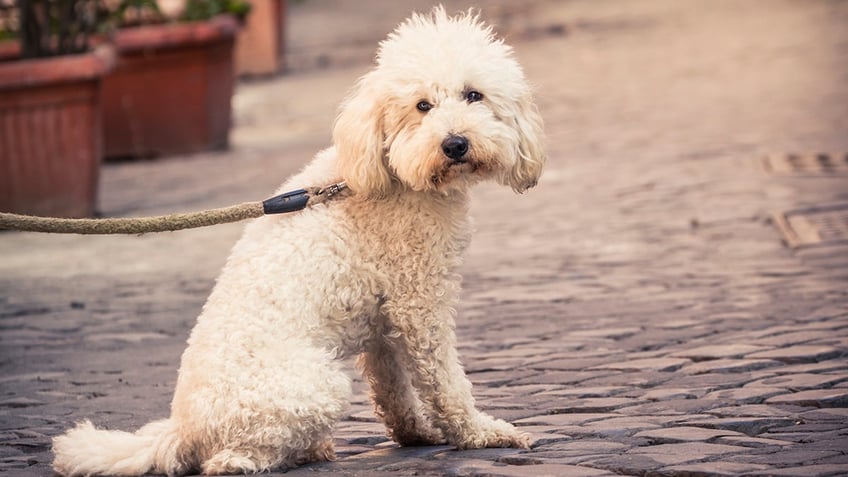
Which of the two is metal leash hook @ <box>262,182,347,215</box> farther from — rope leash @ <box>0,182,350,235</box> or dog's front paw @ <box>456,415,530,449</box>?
dog's front paw @ <box>456,415,530,449</box>

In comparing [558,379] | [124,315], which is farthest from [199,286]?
[558,379]

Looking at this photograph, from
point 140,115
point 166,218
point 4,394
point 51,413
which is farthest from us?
point 140,115

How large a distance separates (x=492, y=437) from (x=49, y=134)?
6395 mm

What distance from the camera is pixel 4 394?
5.70m

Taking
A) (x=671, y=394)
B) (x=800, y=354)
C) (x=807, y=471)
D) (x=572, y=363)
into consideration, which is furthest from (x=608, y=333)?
(x=807, y=471)

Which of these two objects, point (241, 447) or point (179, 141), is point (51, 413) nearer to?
point (241, 447)

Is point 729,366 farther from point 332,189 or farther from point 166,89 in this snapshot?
point 166,89

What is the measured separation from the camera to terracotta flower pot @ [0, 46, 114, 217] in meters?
9.97

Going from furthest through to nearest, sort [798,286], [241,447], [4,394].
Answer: [798,286] < [4,394] < [241,447]

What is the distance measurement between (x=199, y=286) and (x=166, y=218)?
2.95 metres

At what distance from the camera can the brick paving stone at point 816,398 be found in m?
4.91

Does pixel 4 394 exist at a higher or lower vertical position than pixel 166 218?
lower

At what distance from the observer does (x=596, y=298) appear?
23.0 ft

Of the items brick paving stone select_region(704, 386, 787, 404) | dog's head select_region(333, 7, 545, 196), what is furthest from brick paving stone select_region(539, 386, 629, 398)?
dog's head select_region(333, 7, 545, 196)
